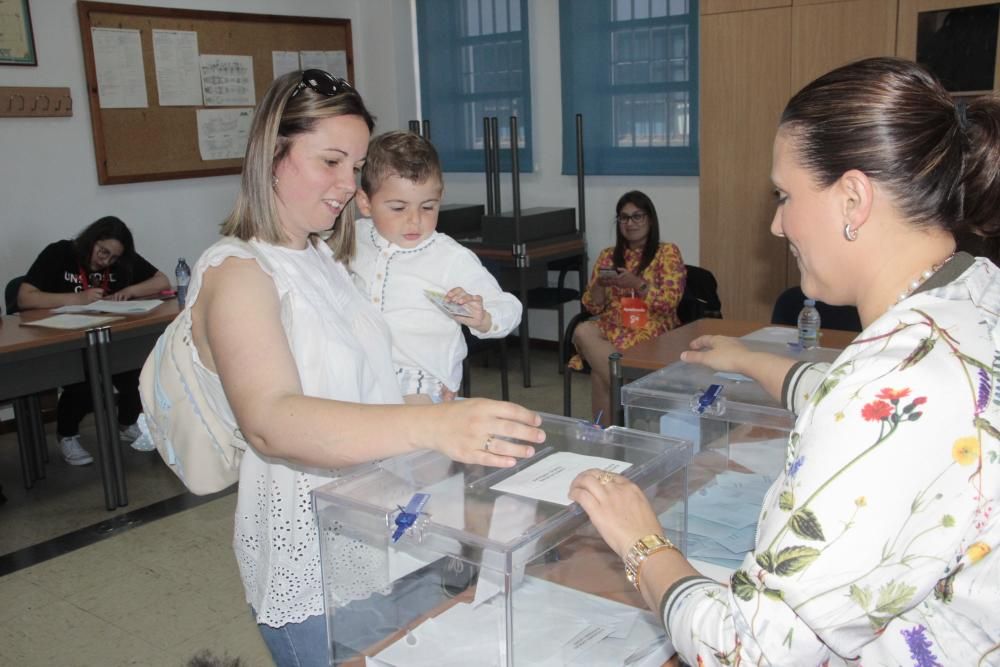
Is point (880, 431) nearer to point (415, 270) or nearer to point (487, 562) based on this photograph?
point (487, 562)

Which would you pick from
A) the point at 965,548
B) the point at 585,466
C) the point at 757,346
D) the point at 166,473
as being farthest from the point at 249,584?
the point at 166,473

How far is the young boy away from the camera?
2182 mm

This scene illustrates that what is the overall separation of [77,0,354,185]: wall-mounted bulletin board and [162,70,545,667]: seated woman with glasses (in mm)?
4365

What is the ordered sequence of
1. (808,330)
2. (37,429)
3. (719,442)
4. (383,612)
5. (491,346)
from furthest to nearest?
1. (491,346)
2. (37,429)
3. (808,330)
4. (719,442)
5. (383,612)

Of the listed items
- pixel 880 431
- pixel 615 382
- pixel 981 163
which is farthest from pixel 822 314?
pixel 880 431

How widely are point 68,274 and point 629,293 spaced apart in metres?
2.87

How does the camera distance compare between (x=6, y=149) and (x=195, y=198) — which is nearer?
(x=6, y=149)

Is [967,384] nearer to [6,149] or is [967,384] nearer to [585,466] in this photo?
[585,466]

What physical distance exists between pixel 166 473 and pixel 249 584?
3230 millimetres

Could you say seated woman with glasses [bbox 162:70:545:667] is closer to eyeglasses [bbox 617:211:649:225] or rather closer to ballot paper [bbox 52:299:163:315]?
ballot paper [bbox 52:299:163:315]

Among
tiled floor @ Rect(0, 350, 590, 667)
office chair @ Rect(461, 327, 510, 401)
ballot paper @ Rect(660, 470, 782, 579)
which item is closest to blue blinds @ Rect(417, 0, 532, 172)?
office chair @ Rect(461, 327, 510, 401)

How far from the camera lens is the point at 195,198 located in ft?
19.3

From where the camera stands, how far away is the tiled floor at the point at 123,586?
2889 mm

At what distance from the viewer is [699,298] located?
15.4ft
